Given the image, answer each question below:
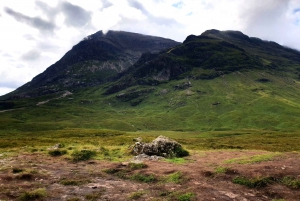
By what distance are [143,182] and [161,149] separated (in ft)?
50.1

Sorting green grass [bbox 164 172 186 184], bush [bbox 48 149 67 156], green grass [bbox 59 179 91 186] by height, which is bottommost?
green grass [bbox 59 179 91 186]

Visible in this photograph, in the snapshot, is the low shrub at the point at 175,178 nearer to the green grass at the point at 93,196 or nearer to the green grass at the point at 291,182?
the green grass at the point at 93,196

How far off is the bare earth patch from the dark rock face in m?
8.74

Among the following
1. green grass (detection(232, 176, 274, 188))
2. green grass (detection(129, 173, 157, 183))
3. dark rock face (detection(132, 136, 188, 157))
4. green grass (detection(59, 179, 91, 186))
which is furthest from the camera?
dark rock face (detection(132, 136, 188, 157))

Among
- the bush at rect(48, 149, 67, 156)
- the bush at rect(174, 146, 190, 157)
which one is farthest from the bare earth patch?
the bush at rect(174, 146, 190, 157)

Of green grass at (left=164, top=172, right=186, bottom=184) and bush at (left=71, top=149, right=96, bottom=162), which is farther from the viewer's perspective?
bush at (left=71, top=149, right=96, bottom=162)

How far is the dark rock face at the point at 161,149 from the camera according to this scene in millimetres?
37156

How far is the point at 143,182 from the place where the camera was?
22.5 m

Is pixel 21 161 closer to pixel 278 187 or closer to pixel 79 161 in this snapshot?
pixel 79 161

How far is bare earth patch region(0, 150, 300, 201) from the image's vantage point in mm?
18062

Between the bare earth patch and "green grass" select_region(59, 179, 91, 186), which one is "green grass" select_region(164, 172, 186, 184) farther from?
"green grass" select_region(59, 179, 91, 186)

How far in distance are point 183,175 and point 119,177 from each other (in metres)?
7.00

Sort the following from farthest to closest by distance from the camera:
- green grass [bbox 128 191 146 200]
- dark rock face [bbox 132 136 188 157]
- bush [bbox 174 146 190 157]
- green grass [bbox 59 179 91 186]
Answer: bush [bbox 174 146 190 157]
dark rock face [bbox 132 136 188 157]
green grass [bbox 59 179 91 186]
green grass [bbox 128 191 146 200]

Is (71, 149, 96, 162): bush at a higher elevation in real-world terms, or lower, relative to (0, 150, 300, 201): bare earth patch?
higher
